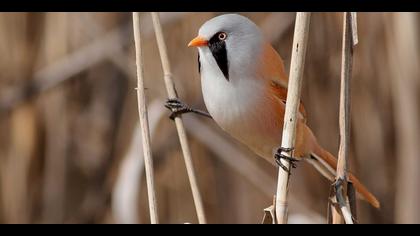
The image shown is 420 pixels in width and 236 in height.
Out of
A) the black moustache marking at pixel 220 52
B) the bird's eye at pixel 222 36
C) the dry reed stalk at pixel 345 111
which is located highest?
the bird's eye at pixel 222 36

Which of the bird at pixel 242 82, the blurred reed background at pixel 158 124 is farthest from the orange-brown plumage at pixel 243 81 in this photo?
the blurred reed background at pixel 158 124

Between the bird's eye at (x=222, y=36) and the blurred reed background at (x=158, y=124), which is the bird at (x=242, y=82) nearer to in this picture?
the bird's eye at (x=222, y=36)

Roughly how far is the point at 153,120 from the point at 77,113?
484mm

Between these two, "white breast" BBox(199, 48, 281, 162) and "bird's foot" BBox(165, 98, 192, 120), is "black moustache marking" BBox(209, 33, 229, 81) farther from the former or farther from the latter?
"bird's foot" BBox(165, 98, 192, 120)

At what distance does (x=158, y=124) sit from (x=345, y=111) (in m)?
1.16

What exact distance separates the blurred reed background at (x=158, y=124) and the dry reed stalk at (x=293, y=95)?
2.92ft

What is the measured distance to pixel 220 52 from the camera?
1159mm

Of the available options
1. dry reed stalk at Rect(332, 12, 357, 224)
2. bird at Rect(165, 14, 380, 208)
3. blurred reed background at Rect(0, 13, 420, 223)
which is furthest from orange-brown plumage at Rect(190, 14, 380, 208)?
blurred reed background at Rect(0, 13, 420, 223)

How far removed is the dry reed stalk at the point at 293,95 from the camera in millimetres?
955

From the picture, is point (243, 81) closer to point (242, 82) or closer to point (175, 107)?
point (242, 82)

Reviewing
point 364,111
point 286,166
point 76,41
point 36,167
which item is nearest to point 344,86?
point 286,166

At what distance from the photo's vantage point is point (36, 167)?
7.29ft

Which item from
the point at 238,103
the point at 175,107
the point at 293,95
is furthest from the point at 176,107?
the point at 293,95
